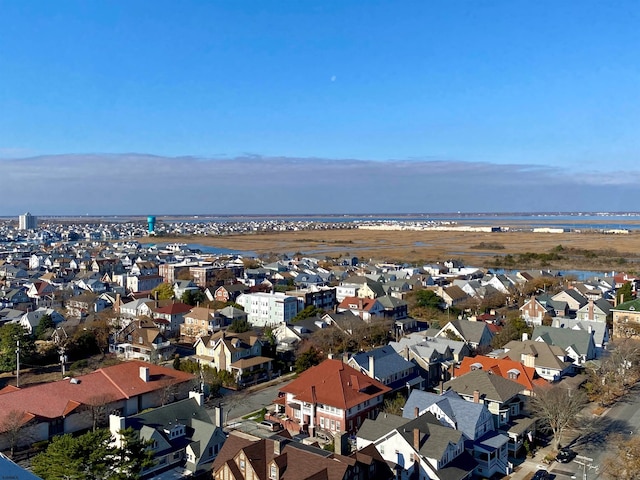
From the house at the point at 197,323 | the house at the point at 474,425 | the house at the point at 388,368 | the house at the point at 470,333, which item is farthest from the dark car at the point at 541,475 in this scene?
the house at the point at 197,323

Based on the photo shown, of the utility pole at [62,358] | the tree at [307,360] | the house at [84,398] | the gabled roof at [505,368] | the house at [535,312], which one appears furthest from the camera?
the house at [535,312]

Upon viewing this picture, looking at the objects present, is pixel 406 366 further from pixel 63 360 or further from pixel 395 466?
pixel 63 360

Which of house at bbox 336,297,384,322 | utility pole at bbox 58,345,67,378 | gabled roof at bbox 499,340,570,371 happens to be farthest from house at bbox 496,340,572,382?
utility pole at bbox 58,345,67,378

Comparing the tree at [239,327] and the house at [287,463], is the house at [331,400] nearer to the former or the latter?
the house at [287,463]

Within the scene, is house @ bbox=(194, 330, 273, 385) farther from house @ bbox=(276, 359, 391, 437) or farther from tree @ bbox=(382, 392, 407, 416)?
tree @ bbox=(382, 392, 407, 416)

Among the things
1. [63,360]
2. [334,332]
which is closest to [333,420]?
[334,332]

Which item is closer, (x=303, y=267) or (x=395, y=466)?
(x=395, y=466)

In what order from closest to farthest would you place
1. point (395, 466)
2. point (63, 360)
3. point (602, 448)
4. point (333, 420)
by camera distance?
point (395, 466) → point (602, 448) → point (333, 420) → point (63, 360)

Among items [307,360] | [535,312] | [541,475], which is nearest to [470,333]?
[535,312]
